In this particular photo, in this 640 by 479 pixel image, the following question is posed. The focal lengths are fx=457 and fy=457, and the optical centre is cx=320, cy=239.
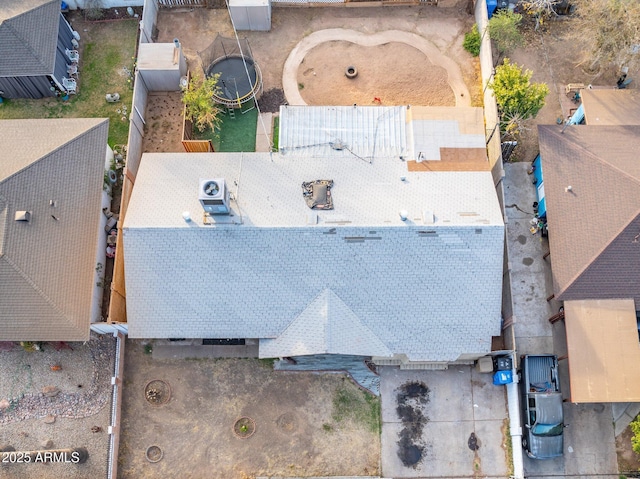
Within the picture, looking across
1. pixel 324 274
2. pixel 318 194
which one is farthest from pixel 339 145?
pixel 324 274

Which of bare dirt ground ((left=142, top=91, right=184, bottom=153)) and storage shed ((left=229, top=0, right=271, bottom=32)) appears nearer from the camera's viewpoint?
bare dirt ground ((left=142, top=91, right=184, bottom=153))

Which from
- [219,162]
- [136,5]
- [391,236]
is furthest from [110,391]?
[136,5]

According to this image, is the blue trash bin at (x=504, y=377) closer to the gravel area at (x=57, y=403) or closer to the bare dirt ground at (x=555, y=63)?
the bare dirt ground at (x=555, y=63)

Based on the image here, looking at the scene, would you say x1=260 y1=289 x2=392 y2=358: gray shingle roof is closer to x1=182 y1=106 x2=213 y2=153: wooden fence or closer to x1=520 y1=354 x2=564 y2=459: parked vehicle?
x1=520 y1=354 x2=564 y2=459: parked vehicle

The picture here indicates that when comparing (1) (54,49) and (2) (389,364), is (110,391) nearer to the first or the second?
(2) (389,364)

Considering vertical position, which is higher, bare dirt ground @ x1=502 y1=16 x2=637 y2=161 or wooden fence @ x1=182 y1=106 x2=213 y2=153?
bare dirt ground @ x1=502 y1=16 x2=637 y2=161

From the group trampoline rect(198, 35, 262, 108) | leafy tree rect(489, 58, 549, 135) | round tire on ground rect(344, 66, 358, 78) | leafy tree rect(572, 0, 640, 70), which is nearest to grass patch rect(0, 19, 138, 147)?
trampoline rect(198, 35, 262, 108)

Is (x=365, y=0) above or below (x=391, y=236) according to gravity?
above
